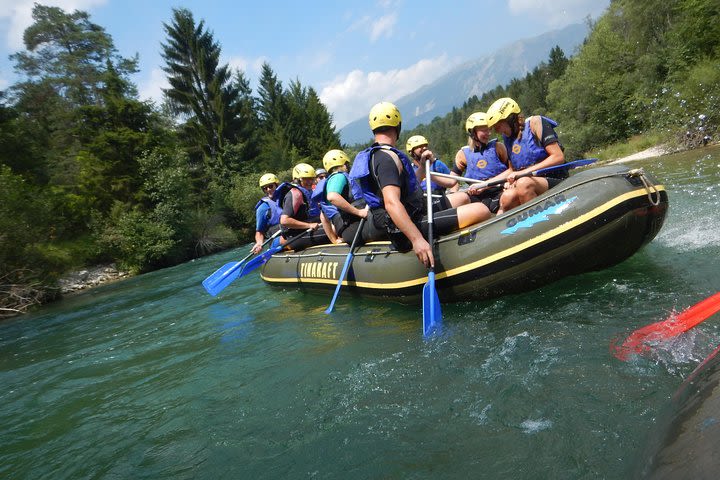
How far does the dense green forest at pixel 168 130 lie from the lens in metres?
18.6

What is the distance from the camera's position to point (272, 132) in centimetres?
4541

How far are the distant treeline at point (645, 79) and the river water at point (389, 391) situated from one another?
19837 mm

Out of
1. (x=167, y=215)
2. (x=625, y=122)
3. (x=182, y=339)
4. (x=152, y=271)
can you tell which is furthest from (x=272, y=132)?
(x=182, y=339)

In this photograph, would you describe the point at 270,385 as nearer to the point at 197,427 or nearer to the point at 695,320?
the point at 197,427

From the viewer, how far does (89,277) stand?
18406 mm

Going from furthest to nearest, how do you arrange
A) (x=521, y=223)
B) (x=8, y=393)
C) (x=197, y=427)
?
(x=8, y=393)
(x=521, y=223)
(x=197, y=427)

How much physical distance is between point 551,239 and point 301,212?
4.94m

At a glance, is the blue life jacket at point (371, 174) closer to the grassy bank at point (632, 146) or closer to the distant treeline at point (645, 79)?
the distant treeline at point (645, 79)

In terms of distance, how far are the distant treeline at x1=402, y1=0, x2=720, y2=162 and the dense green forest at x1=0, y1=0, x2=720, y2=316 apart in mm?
88

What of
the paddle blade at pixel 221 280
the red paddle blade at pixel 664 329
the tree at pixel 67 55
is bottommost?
the red paddle blade at pixel 664 329

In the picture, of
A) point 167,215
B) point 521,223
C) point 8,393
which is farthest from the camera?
point 167,215

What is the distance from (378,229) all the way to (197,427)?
2.92 metres

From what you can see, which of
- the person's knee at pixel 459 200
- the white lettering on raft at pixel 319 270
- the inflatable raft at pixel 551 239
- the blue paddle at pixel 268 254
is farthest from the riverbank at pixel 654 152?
the white lettering on raft at pixel 319 270

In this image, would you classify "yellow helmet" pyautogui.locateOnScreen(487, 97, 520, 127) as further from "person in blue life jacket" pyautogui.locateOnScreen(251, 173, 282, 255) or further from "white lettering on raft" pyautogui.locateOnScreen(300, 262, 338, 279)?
"person in blue life jacket" pyautogui.locateOnScreen(251, 173, 282, 255)
